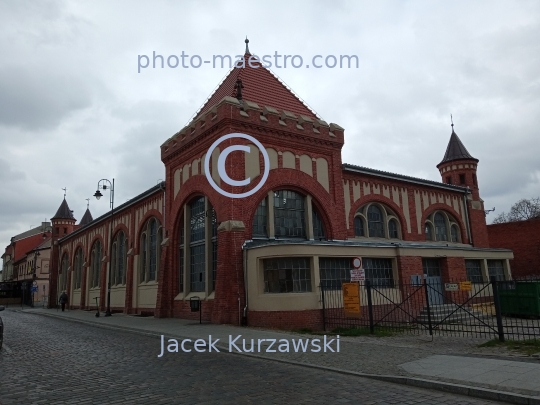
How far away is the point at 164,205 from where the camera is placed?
84.8 ft

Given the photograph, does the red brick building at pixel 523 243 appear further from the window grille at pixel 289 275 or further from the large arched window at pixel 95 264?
the large arched window at pixel 95 264

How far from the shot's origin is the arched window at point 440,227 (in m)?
29.0

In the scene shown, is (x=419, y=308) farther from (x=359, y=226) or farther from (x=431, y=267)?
(x=359, y=226)

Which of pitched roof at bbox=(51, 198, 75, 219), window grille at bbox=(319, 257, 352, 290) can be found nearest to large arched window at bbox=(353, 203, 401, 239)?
window grille at bbox=(319, 257, 352, 290)

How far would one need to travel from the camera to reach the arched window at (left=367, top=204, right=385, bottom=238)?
84.8 feet

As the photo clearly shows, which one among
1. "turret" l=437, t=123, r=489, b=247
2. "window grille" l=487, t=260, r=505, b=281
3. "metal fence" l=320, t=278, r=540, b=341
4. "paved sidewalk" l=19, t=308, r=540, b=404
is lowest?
"paved sidewalk" l=19, t=308, r=540, b=404

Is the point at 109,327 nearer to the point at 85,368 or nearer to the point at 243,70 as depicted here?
the point at 85,368

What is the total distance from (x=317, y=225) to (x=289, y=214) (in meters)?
1.82

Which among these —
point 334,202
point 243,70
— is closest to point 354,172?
point 334,202

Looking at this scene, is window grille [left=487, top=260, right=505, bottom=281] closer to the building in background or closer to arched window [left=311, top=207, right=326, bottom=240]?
arched window [left=311, top=207, right=326, bottom=240]

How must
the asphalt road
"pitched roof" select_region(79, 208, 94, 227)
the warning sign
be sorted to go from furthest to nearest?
"pitched roof" select_region(79, 208, 94, 227), the warning sign, the asphalt road

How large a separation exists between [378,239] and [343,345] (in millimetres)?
13889

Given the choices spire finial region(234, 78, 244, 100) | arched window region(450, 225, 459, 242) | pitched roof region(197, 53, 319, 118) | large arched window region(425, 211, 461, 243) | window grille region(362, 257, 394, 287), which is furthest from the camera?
arched window region(450, 225, 459, 242)

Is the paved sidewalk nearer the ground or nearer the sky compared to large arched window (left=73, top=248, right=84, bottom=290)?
nearer the ground
